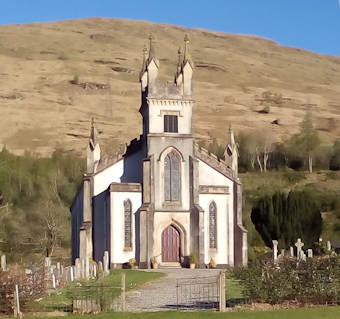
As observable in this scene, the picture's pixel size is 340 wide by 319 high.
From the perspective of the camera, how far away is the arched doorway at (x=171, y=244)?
191ft

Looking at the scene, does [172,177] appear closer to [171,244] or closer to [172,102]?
[171,244]

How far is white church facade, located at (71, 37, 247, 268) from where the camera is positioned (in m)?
58.0

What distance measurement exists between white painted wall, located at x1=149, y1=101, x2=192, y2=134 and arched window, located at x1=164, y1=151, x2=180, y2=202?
6.22 feet

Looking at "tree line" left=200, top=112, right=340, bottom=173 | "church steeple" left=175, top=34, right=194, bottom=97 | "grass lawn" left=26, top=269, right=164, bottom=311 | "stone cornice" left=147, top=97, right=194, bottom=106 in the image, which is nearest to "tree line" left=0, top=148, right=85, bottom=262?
"stone cornice" left=147, top=97, right=194, bottom=106

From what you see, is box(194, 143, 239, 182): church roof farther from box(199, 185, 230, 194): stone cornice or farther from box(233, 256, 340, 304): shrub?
box(233, 256, 340, 304): shrub

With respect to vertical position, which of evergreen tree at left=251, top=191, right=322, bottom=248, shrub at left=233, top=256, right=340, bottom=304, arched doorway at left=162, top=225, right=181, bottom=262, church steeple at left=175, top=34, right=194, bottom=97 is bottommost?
shrub at left=233, top=256, right=340, bottom=304

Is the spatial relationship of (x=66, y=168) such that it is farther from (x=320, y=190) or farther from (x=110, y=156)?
(x=110, y=156)

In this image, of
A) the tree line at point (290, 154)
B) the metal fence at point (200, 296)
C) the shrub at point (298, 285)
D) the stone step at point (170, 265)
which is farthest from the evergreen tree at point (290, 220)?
the tree line at point (290, 154)

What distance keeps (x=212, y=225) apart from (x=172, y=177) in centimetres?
410

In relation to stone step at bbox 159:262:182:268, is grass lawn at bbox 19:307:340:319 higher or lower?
lower

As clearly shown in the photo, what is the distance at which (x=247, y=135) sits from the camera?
133 m

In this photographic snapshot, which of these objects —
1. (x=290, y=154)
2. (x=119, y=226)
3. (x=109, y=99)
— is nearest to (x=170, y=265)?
(x=119, y=226)

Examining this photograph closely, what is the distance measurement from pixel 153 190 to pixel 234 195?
5.83 metres

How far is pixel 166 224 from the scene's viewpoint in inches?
2301
